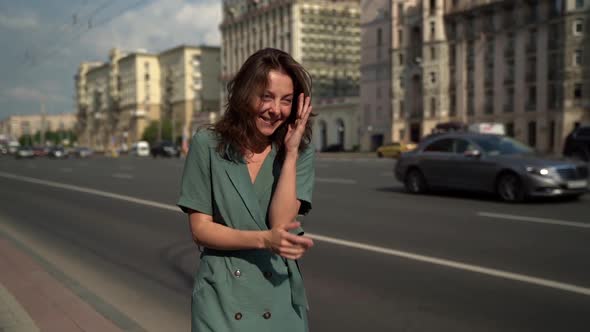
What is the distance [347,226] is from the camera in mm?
9188

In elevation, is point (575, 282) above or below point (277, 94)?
below

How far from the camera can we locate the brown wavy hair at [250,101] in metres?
2.01

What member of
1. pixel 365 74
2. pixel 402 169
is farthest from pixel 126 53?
pixel 402 169

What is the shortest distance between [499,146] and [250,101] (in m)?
11.5

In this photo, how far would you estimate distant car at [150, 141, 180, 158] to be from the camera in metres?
53.4

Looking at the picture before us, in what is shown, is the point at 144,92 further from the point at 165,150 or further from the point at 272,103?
the point at 272,103

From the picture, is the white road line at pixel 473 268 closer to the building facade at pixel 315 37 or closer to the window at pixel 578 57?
the window at pixel 578 57

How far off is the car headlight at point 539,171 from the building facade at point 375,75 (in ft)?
Result: 188

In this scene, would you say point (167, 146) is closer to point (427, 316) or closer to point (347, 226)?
point (347, 226)

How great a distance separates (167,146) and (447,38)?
107 ft

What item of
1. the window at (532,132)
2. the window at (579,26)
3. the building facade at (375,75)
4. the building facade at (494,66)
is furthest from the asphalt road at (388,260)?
the building facade at (375,75)

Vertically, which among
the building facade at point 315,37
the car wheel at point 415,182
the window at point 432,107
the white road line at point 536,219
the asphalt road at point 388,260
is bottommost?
the asphalt road at point 388,260

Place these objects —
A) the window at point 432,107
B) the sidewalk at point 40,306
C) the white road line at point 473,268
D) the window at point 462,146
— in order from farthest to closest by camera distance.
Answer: the window at point 432,107, the window at point 462,146, the white road line at point 473,268, the sidewalk at point 40,306

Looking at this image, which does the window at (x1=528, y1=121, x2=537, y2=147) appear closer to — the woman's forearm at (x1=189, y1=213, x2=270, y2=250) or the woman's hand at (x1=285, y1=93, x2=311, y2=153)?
the woman's hand at (x1=285, y1=93, x2=311, y2=153)
